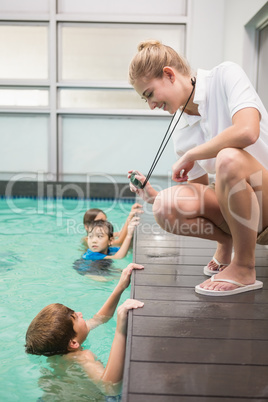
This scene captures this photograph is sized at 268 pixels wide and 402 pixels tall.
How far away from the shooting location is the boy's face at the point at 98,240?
3.41m

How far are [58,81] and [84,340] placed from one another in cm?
554

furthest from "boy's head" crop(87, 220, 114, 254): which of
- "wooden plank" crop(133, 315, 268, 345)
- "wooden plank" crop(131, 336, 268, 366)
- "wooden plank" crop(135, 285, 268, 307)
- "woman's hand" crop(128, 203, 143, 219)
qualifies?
"wooden plank" crop(131, 336, 268, 366)

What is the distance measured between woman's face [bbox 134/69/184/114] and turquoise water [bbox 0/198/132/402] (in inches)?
44.0

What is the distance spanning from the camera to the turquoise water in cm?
185

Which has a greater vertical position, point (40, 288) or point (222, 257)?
point (222, 257)

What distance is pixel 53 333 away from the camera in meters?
1.82

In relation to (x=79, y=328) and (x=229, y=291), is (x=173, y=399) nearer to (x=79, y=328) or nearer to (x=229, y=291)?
(x=229, y=291)

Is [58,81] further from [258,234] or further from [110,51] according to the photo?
[258,234]

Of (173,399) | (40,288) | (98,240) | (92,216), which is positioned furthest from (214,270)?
(92,216)

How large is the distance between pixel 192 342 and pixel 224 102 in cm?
96

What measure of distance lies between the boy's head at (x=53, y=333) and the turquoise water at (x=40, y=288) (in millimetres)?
95

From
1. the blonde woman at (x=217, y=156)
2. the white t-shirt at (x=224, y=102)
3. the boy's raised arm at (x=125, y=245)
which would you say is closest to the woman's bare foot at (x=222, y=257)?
the blonde woman at (x=217, y=156)

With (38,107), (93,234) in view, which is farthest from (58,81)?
(93,234)

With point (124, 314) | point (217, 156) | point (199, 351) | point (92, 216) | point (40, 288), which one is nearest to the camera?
point (199, 351)
